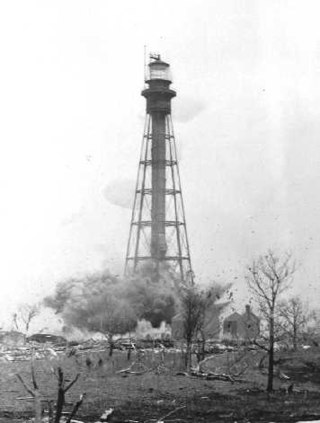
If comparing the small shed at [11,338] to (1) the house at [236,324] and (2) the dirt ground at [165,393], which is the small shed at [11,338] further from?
(2) the dirt ground at [165,393]

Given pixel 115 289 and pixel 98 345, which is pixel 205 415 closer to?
pixel 98 345

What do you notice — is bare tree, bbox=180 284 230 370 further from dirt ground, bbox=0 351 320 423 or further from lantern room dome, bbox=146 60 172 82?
lantern room dome, bbox=146 60 172 82

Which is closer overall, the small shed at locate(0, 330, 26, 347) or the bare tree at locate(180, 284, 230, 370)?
the bare tree at locate(180, 284, 230, 370)

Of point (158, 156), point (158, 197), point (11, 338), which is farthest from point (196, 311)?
point (11, 338)

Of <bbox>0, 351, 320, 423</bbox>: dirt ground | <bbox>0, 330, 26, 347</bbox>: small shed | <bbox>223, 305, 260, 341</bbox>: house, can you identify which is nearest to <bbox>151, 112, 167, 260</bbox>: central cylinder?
<bbox>223, 305, 260, 341</bbox>: house

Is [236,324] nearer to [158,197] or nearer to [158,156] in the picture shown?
[158,197]
